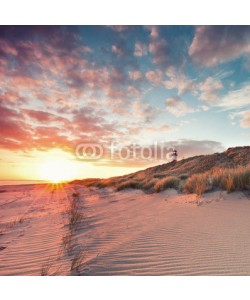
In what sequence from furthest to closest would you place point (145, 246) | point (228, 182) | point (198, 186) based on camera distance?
Result: 1. point (198, 186)
2. point (228, 182)
3. point (145, 246)

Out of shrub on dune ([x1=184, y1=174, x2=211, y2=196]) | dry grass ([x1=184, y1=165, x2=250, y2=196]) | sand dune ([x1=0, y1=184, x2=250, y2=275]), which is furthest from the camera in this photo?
shrub on dune ([x1=184, y1=174, x2=211, y2=196])

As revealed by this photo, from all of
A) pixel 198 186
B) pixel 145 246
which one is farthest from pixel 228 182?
pixel 145 246

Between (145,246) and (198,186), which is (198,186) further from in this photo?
(145,246)

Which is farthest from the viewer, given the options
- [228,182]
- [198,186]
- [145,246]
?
[198,186]

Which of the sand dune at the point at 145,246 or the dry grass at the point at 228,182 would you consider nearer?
the sand dune at the point at 145,246

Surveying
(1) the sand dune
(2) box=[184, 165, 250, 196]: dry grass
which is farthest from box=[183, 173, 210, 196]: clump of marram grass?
(1) the sand dune

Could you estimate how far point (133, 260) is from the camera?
3.10m

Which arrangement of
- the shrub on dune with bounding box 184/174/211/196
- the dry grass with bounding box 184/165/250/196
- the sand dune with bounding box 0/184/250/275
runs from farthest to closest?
the shrub on dune with bounding box 184/174/211/196 < the dry grass with bounding box 184/165/250/196 < the sand dune with bounding box 0/184/250/275

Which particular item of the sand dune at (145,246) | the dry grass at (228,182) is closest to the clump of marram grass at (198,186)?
the dry grass at (228,182)

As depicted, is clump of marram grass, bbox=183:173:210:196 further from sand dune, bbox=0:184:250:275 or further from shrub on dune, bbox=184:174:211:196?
sand dune, bbox=0:184:250:275

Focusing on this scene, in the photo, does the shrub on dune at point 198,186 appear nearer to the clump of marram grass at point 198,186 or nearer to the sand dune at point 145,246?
the clump of marram grass at point 198,186
